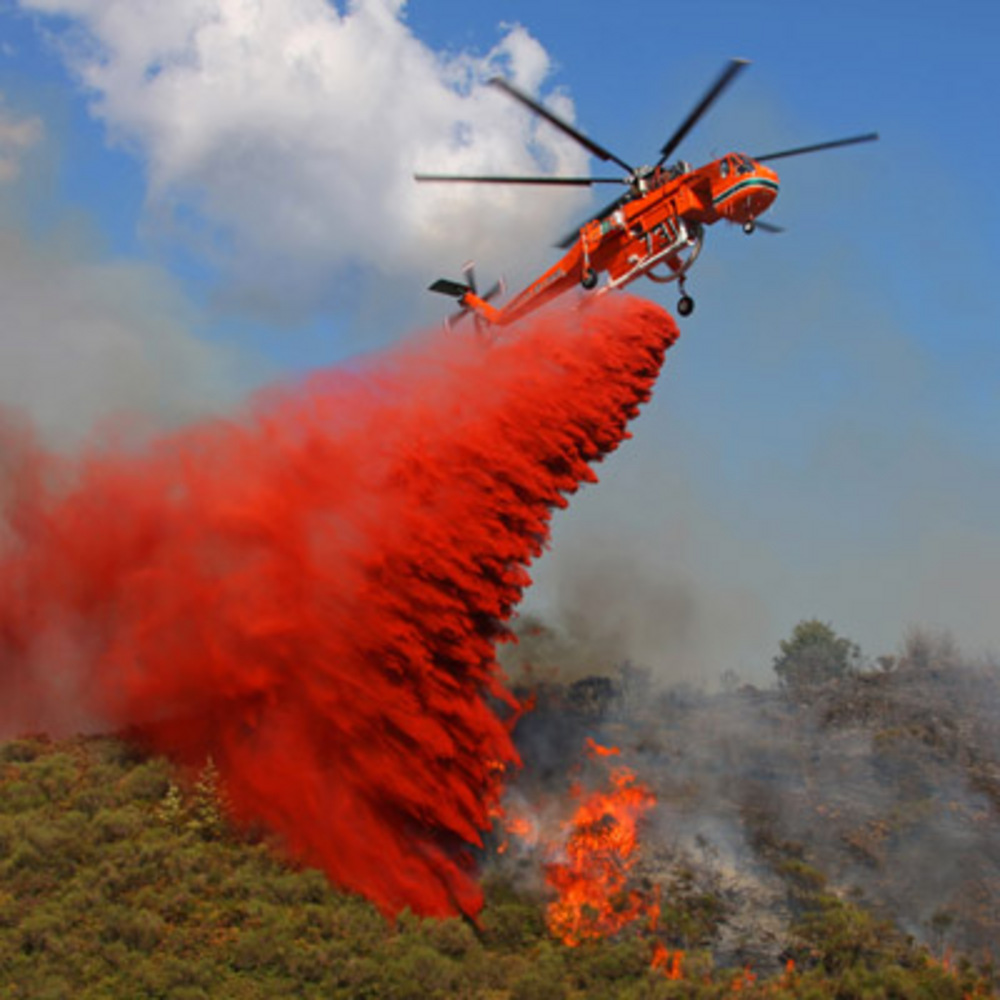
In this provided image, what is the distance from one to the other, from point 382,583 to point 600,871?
895 cm

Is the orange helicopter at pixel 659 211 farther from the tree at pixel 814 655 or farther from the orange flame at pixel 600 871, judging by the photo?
the tree at pixel 814 655

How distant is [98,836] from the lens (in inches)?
918

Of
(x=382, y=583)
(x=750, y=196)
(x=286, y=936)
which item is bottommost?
(x=286, y=936)

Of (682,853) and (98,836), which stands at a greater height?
(98,836)

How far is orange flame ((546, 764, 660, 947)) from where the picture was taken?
879 inches

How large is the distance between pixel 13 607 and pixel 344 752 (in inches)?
564

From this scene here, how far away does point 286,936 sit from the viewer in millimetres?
20078

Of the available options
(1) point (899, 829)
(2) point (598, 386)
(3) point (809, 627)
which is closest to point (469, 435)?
(2) point (598, 386)

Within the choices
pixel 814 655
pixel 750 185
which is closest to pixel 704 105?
pixel 750 185

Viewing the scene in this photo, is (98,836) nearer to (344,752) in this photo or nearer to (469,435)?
(344,752)

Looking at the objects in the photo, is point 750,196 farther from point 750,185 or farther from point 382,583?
point 382,583

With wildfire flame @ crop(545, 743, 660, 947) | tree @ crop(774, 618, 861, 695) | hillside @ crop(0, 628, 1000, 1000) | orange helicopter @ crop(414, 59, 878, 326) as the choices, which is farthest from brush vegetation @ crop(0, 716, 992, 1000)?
tree @ crop(774, 618, 861, 695)

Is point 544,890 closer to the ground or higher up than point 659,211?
closer to the ground

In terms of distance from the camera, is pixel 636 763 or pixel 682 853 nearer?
pixel 682 853
